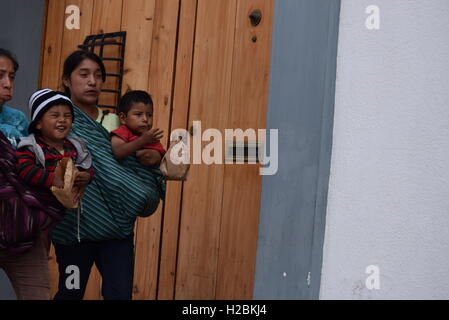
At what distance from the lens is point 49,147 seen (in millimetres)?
2389

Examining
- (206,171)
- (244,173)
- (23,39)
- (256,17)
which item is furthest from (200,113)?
(23,39)

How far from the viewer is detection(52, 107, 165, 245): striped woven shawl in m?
2.59

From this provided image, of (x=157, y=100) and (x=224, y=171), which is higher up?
(x=157, y=100)

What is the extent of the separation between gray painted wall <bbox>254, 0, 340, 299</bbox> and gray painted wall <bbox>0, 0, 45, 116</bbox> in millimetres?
2139

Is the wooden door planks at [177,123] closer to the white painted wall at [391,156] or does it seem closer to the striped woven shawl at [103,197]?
the striped woven shawl at [103,197]

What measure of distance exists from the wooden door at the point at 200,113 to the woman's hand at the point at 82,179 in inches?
30.2

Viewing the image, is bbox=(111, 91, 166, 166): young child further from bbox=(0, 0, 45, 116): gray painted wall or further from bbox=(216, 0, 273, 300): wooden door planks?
bbox=(0, 0, 45, 116): gray painted wall

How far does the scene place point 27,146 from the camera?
2.32 metres

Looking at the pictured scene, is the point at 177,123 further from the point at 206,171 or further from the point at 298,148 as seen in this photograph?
the point at 298,148

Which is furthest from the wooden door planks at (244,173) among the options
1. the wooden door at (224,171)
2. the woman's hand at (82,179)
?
the woman's hand at (82,179)

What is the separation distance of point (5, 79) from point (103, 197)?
2.00 feet

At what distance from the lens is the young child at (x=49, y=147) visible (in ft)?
7.45
